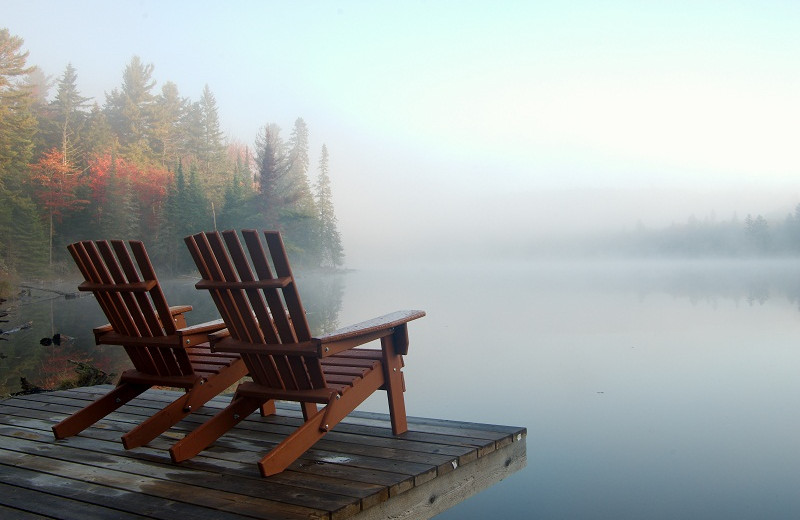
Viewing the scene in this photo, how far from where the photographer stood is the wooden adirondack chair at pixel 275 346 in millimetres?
2477

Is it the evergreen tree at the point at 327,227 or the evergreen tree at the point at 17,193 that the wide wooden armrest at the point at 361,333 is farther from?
the evergreen tree at the point at 327,227

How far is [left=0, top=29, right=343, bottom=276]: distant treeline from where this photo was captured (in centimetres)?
2698

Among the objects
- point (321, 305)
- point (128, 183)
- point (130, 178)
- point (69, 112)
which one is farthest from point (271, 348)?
point (69, 112)

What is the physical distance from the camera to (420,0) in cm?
4016

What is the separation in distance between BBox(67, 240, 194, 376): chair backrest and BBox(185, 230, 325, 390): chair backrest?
0.35 m

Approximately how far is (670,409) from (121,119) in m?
38.9

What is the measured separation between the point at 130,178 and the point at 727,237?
61.2 meters

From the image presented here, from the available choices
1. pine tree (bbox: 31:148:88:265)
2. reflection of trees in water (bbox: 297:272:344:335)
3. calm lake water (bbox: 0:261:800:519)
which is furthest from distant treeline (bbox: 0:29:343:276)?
calm lake water (bbox: 0:261:800:519)

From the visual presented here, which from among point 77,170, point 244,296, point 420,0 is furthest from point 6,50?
point 244,296

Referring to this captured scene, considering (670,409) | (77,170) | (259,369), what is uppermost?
(77,170)

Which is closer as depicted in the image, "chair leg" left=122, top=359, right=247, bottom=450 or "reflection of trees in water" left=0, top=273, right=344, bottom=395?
"chair leg" left=122, top=359, right=247, bottom=450

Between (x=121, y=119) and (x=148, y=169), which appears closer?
(x=148, y=169)

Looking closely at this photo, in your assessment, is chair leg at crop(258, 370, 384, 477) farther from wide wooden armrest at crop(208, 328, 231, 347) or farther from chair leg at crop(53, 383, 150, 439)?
chair leg at crop(53, 383, 150, 439)

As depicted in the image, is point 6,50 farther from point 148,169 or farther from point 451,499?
point 451,499
